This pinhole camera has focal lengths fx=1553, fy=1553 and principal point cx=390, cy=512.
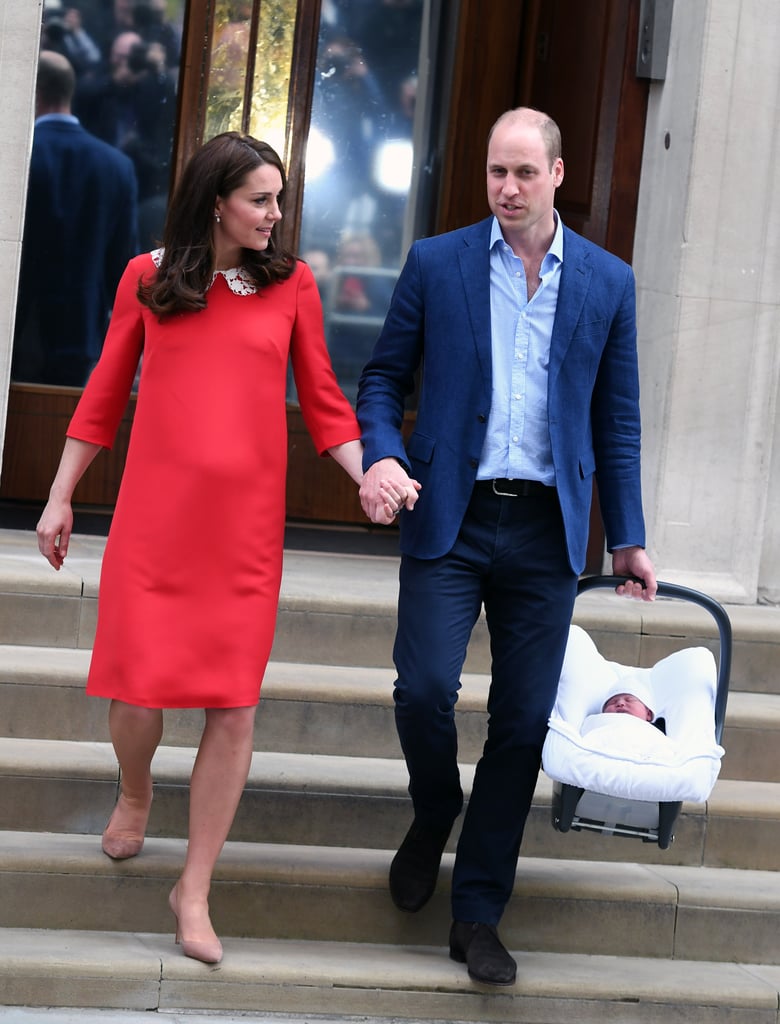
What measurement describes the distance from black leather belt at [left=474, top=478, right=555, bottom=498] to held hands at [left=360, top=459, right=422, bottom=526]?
0.65ft

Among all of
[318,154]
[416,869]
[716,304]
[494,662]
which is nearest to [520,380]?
[494,662]

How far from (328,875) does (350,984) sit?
0.34 meters

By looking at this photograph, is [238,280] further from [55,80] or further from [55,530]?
[55,80]

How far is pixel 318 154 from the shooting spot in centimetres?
676

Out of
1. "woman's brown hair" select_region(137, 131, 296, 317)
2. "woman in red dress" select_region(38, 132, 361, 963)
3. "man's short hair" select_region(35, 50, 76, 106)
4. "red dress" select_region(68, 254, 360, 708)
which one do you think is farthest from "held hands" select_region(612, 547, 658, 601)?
"man's short hair" select_region(35, 50, 76, 106)

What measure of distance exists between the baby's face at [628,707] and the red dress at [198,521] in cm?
88

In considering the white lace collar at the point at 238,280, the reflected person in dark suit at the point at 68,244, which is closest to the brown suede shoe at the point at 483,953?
the white lace collar at the point at 238,280

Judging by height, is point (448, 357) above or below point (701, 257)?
below

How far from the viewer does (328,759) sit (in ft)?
15.1

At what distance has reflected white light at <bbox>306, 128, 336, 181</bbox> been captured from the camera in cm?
674

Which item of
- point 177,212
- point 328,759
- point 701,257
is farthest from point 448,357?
point 701,257

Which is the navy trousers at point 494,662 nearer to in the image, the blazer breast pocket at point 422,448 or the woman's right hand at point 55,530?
the blazer breast pocket at point 422,448

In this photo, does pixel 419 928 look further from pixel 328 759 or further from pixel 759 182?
pixel 759 182

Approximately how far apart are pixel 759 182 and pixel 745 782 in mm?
2280
